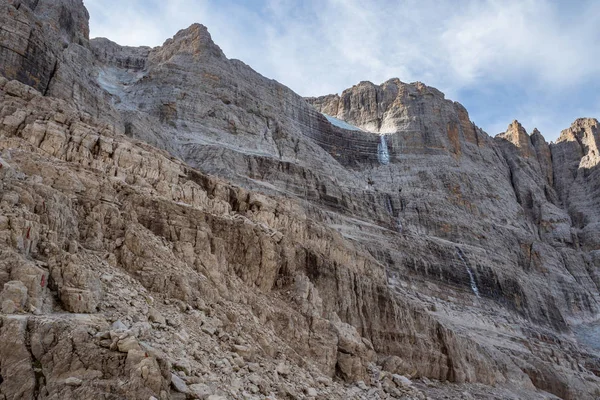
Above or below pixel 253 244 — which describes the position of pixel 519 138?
above

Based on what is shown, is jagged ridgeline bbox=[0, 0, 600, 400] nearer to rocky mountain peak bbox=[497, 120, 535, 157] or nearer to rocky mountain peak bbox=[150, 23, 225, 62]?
rocky mountain peak bbox=[150, 23, 225, 62]

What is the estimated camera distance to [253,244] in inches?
888

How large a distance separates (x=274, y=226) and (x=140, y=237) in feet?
38.6

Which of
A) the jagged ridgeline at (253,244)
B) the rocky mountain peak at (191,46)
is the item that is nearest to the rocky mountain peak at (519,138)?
the jagged ridgeline at (253,244)

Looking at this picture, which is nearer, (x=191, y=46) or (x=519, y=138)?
(x=191, y=46)

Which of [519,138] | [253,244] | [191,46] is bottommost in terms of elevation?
[253,244]

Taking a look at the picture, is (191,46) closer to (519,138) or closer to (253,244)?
(253,244)

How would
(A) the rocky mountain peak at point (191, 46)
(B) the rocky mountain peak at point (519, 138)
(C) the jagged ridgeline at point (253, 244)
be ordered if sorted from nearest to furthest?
(C) the jagged ridgeline at point (253, 244) < (A) the rocky mountain peak at point (191, 46) < (B) the rocky mountain peak at point (519, 138)

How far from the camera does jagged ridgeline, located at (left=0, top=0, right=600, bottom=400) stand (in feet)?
37.4

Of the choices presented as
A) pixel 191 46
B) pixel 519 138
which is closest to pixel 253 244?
pixel 191 46

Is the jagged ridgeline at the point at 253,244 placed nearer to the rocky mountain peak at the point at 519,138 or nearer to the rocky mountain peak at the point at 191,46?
the rocky mountain peak at the point at 191,46

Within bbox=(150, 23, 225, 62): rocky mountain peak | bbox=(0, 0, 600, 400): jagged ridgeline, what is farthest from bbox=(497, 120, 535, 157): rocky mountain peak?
bbox=(150, 23, 225, 62): rocky mountain peak

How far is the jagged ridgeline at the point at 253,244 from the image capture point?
11414 millimetres

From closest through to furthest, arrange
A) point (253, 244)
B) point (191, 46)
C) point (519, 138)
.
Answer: point (253, 244) < point (191, 46) < point (519, 138)
